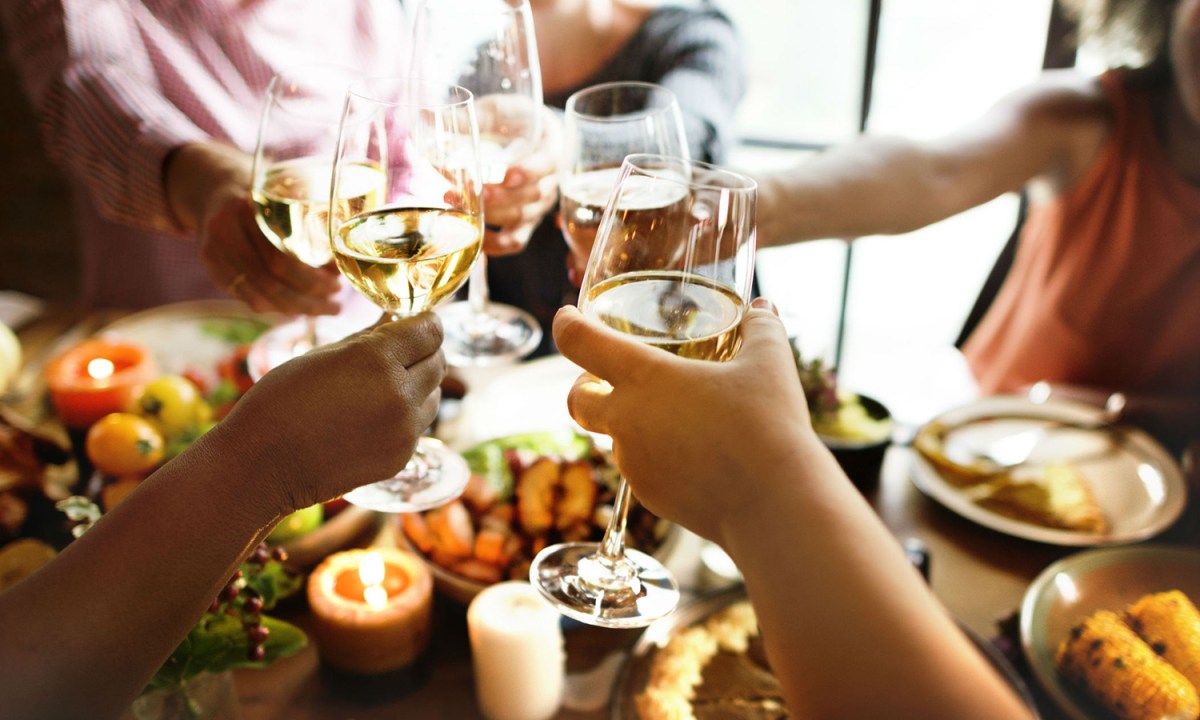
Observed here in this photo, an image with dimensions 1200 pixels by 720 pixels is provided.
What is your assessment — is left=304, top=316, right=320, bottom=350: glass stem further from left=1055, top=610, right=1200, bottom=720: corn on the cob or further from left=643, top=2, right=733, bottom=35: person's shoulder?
left=643, top=2, right=733, bottom=35: person's shoulder

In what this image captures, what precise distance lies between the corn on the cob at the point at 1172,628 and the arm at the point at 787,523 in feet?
1.85

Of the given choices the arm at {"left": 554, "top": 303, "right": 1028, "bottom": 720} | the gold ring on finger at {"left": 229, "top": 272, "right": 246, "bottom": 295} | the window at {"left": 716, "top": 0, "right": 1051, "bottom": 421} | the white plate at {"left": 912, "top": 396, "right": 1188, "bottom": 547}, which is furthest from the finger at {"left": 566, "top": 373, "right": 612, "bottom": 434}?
the window at {"left": 716, "top": 0, "right": 1051, "bottom": 421}

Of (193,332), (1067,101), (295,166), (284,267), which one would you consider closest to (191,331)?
(193,332)

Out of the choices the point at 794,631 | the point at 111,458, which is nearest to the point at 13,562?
the point at 111,458

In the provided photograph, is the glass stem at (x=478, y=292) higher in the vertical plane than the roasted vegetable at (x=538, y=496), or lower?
higher

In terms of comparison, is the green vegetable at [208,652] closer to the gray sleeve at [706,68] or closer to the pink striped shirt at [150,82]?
the pink striped shirt at [150,82]

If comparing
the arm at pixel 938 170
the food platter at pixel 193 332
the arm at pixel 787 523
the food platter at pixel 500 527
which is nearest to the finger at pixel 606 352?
the arm at pixel 787 523

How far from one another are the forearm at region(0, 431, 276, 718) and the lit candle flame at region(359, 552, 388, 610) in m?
0.34

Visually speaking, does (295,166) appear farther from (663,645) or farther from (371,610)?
(663,645)

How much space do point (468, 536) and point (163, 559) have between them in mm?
537

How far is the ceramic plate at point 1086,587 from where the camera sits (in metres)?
1.10

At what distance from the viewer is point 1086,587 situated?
121 cm

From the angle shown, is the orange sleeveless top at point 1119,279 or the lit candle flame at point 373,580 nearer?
the lit candle flame at point 373,580

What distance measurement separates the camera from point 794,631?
2.13 feet
